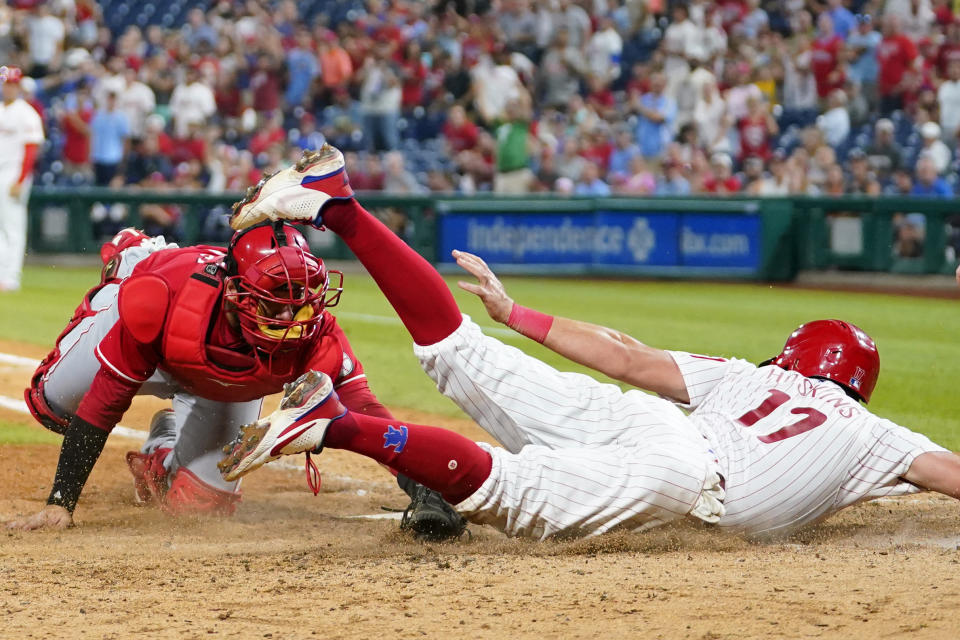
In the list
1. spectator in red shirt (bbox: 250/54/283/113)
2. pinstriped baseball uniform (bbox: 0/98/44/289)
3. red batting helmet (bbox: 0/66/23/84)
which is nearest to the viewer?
red batting helmet (bbox: 0/66/23/84)

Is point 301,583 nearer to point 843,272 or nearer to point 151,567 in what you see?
point 151,567

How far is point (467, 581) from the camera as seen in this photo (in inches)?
147

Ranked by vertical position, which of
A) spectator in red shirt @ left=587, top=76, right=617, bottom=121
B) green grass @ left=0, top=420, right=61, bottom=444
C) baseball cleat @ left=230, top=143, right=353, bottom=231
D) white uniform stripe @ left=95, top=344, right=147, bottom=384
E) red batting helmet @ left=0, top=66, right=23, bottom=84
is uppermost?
red batting helmet @ left=0, top=66, right=23, bottom=84

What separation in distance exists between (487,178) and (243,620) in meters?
13.6

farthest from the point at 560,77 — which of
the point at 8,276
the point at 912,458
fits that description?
the point at 912,458

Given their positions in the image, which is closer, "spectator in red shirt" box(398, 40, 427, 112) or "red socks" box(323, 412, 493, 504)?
"red socks" box(323, 412, 493, 504)

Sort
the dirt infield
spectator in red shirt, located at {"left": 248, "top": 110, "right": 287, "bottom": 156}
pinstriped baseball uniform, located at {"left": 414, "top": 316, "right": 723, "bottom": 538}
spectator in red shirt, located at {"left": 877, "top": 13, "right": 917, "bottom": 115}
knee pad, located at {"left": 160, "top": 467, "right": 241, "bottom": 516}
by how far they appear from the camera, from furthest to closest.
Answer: spectator in red shirt, located at {"left": 248, "top": 110, "right": 287, "bottom": 156} < spectator in red shirt, located at {"left": 877, "top": 13, "right": 917, "bottom": 115} < knee pad, located at {"left": 160, "top": 467, "right": 241, "bottom": 516} < pinstriped baseball uniform, located at {"left": 414, "top": 316, "right": 723, "bottom": 538} < the dirt infield

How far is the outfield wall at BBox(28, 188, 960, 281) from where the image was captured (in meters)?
13.8

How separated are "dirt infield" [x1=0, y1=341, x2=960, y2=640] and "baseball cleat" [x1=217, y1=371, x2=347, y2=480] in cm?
36

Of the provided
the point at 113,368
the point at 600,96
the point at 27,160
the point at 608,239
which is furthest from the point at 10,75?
the point at 113,368

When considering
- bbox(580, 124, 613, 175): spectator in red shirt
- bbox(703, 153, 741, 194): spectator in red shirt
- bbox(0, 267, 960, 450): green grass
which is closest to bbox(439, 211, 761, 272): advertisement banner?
bbox(0, 267, 960, 450): green grass

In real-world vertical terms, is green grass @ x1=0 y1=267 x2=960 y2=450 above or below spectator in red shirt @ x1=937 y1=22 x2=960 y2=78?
below

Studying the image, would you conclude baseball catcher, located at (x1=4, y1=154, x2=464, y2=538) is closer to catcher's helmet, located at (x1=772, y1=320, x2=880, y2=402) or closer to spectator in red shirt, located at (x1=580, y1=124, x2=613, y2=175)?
catcher's helmet, located at (x1=772, y1=320, x2=880, y2=402)

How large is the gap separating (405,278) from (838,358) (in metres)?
1.60
